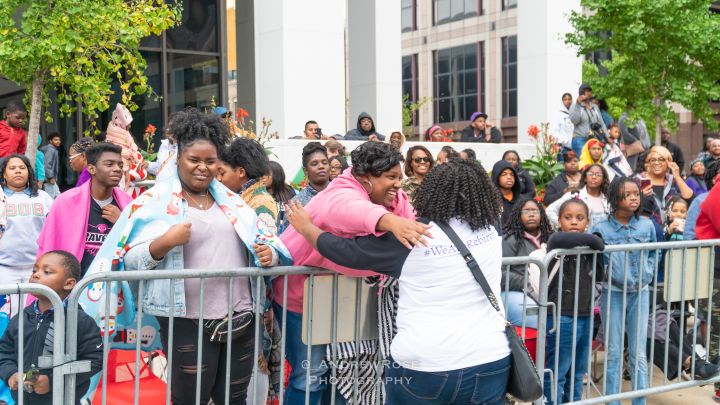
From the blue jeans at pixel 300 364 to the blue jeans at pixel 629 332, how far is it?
2.51 m

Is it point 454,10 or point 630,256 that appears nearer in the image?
point 630,256

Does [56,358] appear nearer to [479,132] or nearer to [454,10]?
[479,132]

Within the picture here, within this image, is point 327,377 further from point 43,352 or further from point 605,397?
point 605,397

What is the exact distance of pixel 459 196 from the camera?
395 cm

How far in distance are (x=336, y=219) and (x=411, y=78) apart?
51.5m

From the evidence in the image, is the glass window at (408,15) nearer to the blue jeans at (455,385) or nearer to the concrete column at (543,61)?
the concrete column at (543,61)

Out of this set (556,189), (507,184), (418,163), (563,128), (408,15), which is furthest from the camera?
(408,15)

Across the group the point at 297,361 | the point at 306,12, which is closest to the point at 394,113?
the point at 306,12

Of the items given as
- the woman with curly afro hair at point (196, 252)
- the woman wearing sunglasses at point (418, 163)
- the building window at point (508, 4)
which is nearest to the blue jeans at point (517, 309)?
the woman with curly afro hair at point (196, 252)

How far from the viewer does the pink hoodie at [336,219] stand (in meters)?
4.05

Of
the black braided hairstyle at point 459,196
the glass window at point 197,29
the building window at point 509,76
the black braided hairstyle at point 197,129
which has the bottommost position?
the black braided hairstyle at point 459,196

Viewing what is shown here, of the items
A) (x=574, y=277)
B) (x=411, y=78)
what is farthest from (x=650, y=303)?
(x=411, y=78)

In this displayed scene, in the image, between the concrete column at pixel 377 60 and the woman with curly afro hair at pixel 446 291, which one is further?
the concrete column at pixel 377 60

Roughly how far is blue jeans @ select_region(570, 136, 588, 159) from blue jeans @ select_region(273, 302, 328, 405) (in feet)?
33.6
